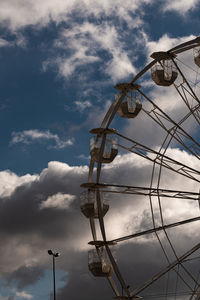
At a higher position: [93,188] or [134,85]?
[134,85]

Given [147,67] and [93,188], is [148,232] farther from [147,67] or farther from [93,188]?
[147,67]

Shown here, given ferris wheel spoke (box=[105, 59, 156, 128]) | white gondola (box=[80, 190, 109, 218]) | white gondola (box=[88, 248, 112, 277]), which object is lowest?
white gondola (box=[88, 248, 112, 277])

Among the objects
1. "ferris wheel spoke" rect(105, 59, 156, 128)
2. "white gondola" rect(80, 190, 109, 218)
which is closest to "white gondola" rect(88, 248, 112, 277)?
"white gondola" rect(80, 190, 109, 218)

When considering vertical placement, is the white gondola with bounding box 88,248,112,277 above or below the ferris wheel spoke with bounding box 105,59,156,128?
below

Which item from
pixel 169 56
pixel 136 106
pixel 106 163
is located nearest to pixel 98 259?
pixel 106 163

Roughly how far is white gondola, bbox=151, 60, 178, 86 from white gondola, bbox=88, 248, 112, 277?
32.0 feet

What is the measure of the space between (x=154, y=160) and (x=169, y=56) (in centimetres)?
555

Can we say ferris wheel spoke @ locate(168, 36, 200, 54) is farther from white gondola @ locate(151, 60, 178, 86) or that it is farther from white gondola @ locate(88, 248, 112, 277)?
white gondola @ locate(88, 248, 112, 277)

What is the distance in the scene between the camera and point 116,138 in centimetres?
3138

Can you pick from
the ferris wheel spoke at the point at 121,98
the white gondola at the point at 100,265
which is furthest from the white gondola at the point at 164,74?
the white gondola at the point at 100,265

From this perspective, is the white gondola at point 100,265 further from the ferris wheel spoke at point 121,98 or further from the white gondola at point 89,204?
the ferris wheel spoke at point 121,98

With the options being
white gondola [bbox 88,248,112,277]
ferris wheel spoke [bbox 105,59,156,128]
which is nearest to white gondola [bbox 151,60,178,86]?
ferris wheel spoke [bbox 105,59,156,128]

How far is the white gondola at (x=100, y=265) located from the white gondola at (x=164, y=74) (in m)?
9.74

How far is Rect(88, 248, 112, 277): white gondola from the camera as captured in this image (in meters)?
29.6
